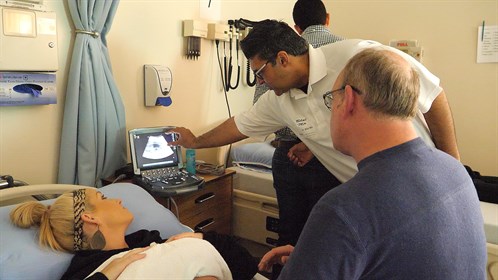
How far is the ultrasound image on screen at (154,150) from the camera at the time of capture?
224cm

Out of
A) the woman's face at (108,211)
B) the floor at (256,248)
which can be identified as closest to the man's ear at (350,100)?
the woman's face at (108,211)

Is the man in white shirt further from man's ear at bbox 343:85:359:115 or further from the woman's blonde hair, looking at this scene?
the woman's blonde hair

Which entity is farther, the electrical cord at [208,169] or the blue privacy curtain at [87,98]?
the electrical cord at [208,169]

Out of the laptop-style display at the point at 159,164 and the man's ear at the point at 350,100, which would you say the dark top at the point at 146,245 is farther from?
the man's ear at the point at 350,100

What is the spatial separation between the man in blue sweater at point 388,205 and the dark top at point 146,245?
2.19ft

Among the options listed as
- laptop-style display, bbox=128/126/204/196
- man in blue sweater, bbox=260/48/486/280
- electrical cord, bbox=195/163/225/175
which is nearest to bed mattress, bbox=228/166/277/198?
electrical cord, bbox=195/163/225/175

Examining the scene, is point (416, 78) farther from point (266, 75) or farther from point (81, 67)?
point (81, 67)

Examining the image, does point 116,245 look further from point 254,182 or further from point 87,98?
point 254,182

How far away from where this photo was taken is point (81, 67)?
78.4 inches

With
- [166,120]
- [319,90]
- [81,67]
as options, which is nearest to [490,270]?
[319,90]

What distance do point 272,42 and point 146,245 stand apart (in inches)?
36.1

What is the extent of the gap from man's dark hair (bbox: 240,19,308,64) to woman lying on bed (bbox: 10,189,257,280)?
29.2 inches

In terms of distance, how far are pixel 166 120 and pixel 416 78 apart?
1.95 meters

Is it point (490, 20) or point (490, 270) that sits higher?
point (490, 20)
